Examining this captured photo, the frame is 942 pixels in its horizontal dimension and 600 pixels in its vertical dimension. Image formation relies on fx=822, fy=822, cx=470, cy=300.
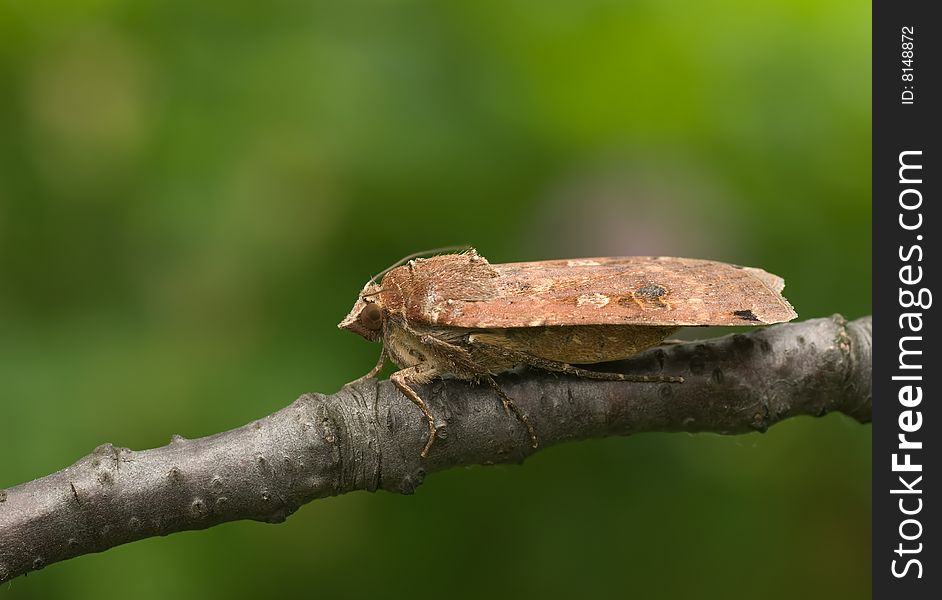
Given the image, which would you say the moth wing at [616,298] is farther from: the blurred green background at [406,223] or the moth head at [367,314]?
the blurred green background at [406,223]

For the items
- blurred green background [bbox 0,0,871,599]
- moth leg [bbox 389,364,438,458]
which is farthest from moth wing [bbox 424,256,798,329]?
blurred green background [bbox 0,0,871,599]

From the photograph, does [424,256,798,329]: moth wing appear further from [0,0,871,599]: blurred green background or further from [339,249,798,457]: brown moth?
[0,0,871,599]: blurred green background

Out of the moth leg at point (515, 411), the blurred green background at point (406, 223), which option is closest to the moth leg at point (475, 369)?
Result: the moth leg at point (515, 411)

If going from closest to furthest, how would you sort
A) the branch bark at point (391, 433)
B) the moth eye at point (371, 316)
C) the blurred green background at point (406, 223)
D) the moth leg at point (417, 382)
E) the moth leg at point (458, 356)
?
1. the branch bark at point (391, 433)
2. the moth leg at point (417, 382)
3. the moth leg at point (458, 356)
4. the moth eye at point (371, 316)
5. the blurred green background at point (406, 223)

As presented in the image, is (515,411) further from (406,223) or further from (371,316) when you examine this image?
(406,223)

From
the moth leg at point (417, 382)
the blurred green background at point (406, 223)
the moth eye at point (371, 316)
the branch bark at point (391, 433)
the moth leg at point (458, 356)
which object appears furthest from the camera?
Answer: the blurred green background at point (406, 223)

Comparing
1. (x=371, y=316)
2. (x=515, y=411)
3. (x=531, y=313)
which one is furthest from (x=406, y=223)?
(x=515, y=411)

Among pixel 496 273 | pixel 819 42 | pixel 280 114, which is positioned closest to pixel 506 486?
pixel 496 273

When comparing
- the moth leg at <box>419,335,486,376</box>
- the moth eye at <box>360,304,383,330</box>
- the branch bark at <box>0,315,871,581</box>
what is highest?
the moth eye at <box>360,304,383,330</box>
